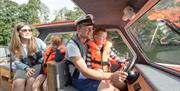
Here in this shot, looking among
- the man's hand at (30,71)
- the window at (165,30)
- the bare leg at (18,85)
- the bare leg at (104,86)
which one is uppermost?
the window at (165,30)

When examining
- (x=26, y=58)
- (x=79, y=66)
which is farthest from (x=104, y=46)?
(x=26, y=58)

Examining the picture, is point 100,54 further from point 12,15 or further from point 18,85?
point 12,15

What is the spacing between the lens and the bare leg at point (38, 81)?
10.8ft

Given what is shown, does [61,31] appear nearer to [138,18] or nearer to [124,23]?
[124,23]

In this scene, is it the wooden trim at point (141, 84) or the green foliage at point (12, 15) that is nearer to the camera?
the wooden trim at point (141, 84)

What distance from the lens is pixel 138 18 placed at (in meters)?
2.93

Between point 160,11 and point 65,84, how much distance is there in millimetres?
1048

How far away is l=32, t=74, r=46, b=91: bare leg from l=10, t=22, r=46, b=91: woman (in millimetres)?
87

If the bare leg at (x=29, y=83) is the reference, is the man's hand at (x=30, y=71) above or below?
above

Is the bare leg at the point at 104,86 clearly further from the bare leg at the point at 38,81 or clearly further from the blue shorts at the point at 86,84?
the bare leg at the point at 38,81

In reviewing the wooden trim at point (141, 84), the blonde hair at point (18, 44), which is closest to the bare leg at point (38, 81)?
the blonde hair at point (18, 44)

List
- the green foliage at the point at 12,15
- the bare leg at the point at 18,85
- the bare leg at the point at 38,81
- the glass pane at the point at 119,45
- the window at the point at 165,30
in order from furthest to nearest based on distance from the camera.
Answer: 1. the green foliage at the point at 12,15
2. the glass pane at the point at 119,45
3. the bare leg at the point at 18,85
4. the bare leg at the point at 38,81
5. the window at the point at 165,30

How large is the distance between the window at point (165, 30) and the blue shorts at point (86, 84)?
0.63 metres

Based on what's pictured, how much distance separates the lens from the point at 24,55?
3.45 meters
